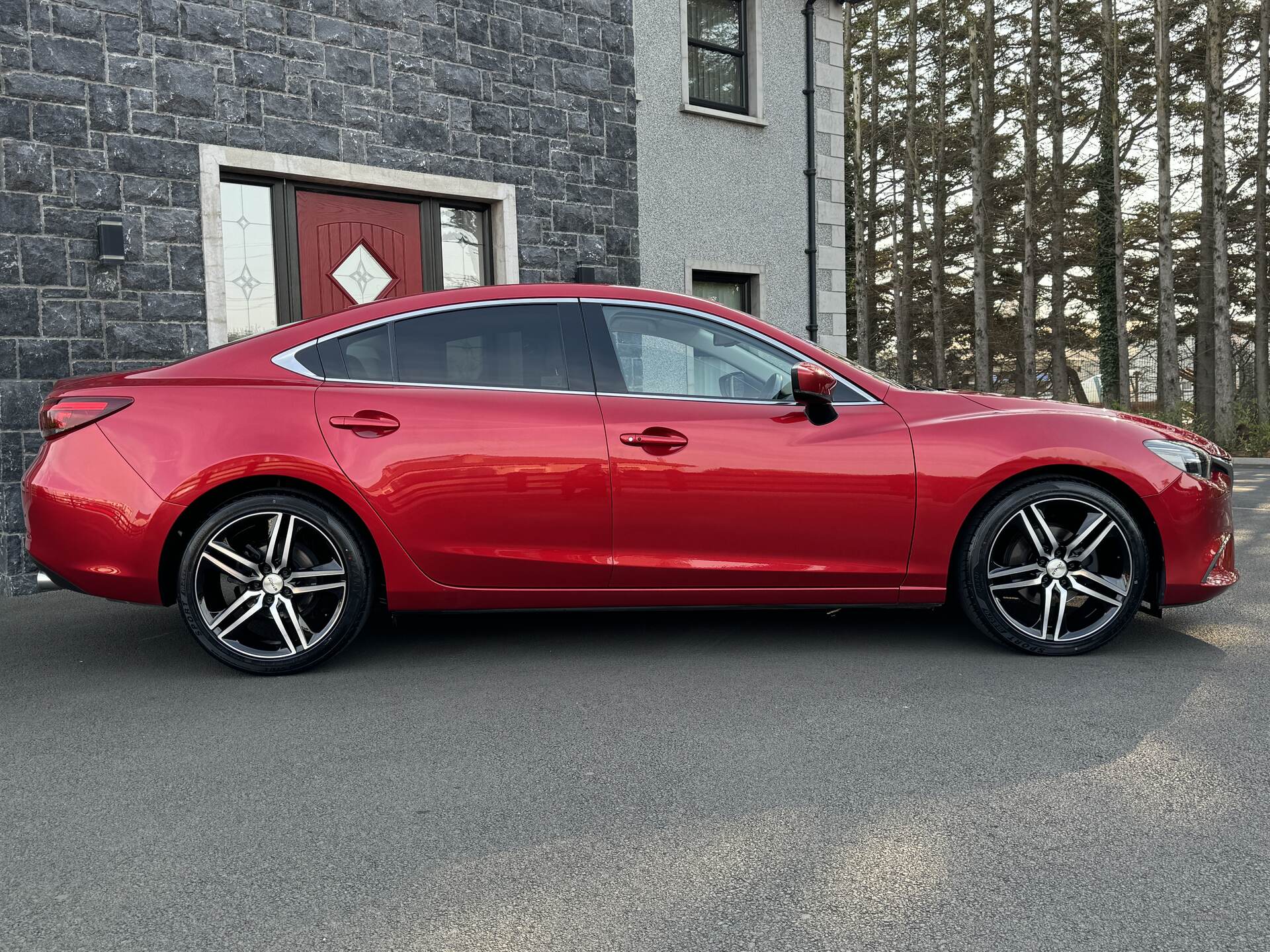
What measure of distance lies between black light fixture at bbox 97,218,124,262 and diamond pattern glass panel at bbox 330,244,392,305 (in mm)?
1717

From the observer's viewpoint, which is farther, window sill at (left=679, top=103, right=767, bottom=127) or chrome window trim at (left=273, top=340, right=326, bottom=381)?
window sill at (left=679, top=103, right=767, bottom=127)

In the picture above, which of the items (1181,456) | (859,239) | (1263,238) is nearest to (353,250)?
(1181,456)

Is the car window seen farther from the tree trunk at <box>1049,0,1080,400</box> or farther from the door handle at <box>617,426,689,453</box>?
the tree trunk at <box>1049,0,1080,400</box>

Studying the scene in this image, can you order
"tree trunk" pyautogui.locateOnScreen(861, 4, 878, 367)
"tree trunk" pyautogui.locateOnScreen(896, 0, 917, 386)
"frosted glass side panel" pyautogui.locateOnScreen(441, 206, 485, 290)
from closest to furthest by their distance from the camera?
"frosted glass side panel" pyautogui.locateOnScreen(441, 206, 485, 290)
"tree trunk" pyautogui.locateOnScreen(896, 0, 917, 386)
"tree trunk" pyautogui.locateOnScreen(861, 4, 878, 367)

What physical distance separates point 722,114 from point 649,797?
9.76 m

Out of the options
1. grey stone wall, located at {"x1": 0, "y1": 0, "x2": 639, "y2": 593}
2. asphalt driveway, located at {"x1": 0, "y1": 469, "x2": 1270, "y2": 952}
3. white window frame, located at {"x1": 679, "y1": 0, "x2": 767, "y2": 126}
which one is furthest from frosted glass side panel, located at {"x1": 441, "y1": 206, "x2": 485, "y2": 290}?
asphalt driveway, located at {"x1": 0, "y1": 469, "x2": 1270, "y2": 952}

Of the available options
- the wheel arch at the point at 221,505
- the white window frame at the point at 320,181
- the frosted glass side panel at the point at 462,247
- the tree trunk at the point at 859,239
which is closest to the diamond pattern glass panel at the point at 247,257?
the white window frame at the point at 320,181

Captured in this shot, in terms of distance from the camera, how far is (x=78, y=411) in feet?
14.7

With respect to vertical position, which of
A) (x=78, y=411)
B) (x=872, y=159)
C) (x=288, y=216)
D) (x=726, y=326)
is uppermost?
(x=872, y=159)

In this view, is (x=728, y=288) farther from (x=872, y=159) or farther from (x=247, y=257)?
(x=872, y=159)

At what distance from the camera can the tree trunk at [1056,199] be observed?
26.3m

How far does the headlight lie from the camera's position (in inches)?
185

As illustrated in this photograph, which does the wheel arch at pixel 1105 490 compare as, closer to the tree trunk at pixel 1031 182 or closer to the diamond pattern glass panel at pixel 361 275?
the diamond pattern glass panel at pixel 361 275

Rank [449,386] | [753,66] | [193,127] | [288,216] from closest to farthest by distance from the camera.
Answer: [449,386] → [193,127] → [288,216] → [753,66]
